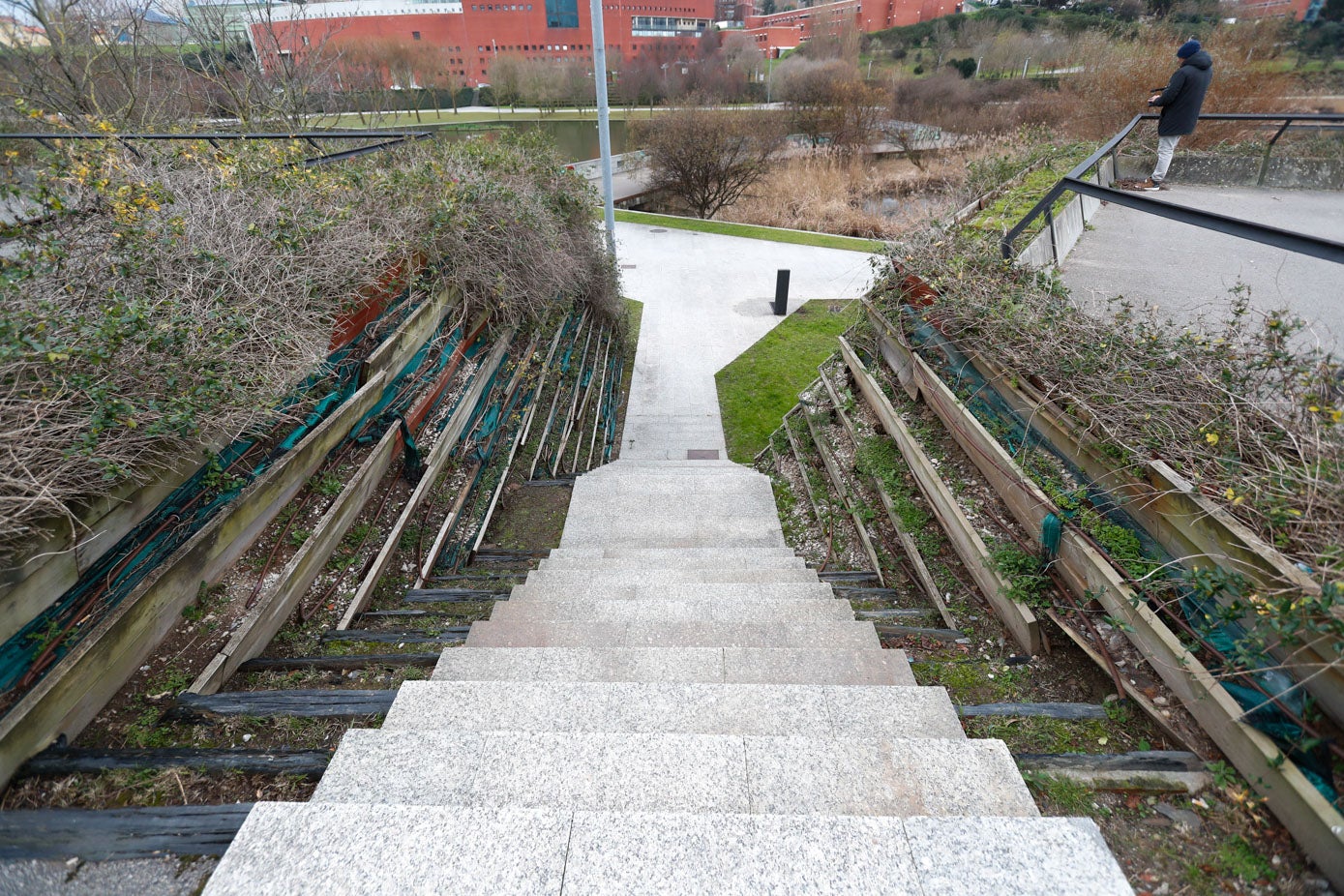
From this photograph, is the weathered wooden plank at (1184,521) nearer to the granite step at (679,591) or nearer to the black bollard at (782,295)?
the granite step at (679,591)

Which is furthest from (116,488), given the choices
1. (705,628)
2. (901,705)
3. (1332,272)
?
(1332,272)

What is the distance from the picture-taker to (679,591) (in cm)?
363

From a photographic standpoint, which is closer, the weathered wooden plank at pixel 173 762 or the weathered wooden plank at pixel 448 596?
the weathered wooden plank at pixel 173 762

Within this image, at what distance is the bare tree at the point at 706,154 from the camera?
66.0 feet

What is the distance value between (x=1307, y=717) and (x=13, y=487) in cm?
414

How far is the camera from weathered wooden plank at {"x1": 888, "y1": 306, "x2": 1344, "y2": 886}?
1.64 meters

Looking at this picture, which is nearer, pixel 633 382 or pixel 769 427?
pixel 769 427

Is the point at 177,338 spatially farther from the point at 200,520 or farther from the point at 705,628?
the point at 705,628

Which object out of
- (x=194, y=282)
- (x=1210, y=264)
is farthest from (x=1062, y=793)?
(x=1210, y=264)

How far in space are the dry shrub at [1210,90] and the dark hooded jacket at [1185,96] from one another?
435 centimetres

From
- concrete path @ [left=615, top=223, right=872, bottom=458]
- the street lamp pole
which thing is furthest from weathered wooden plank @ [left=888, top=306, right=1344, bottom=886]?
the street lamp pole

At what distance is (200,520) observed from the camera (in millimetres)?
2848

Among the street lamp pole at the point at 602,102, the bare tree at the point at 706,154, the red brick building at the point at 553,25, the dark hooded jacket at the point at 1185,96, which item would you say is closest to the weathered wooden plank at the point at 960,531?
Answer: the dark hooded jacket at the point at 1185,96

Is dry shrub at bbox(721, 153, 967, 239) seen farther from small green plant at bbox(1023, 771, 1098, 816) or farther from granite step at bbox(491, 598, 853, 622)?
small green plant at bbox(1023, 771, 1098, 816)
